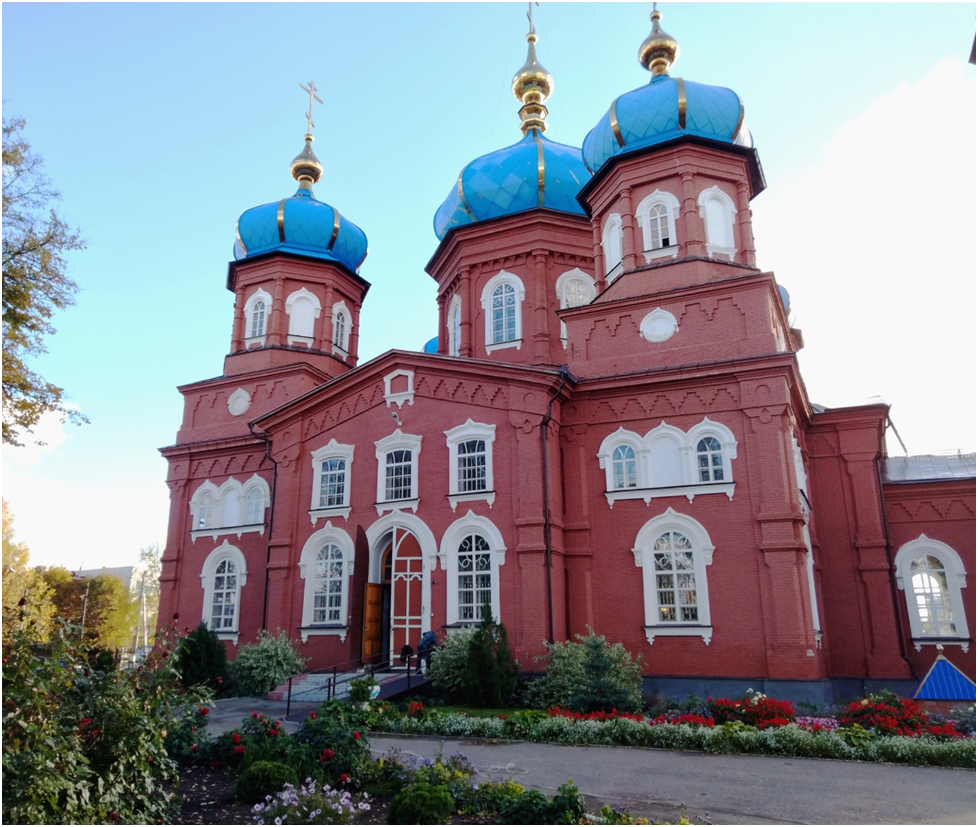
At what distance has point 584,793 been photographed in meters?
7.64

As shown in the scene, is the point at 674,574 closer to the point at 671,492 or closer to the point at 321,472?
the point at 671,492

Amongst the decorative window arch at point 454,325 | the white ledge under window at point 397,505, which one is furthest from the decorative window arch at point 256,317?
the white ledge under window at point 397,505

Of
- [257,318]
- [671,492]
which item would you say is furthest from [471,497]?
[257,318]

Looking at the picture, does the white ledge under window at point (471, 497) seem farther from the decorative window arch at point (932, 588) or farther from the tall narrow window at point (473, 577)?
the decorative window arch at point (932, 588)

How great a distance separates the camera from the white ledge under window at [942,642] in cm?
1667

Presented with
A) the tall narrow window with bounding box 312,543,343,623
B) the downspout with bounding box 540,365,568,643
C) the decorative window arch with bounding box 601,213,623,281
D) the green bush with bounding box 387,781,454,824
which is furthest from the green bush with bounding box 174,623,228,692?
the decorative window arch with bounding box 601,213,623,281

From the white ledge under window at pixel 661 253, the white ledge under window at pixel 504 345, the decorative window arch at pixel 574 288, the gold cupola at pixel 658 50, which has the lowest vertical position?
the white ledge under window at pixel 504 345

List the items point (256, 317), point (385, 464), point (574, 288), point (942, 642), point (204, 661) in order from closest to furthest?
point (204, 661), point (942, 642), point (385, 464), point (574, 288), point (256, 317)

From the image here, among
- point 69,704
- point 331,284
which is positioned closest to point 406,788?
point 69,704

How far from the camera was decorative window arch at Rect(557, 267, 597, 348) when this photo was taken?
20.5 m

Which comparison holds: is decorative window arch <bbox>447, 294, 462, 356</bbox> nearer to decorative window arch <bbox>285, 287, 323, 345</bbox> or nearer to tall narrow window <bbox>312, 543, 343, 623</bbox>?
decorative window arch <bbox>285, 287, 323, 345</bbox>

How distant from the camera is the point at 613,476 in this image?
16.2 meters

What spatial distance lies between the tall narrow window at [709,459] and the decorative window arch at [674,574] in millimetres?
921

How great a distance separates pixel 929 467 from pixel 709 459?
23.5 feet
